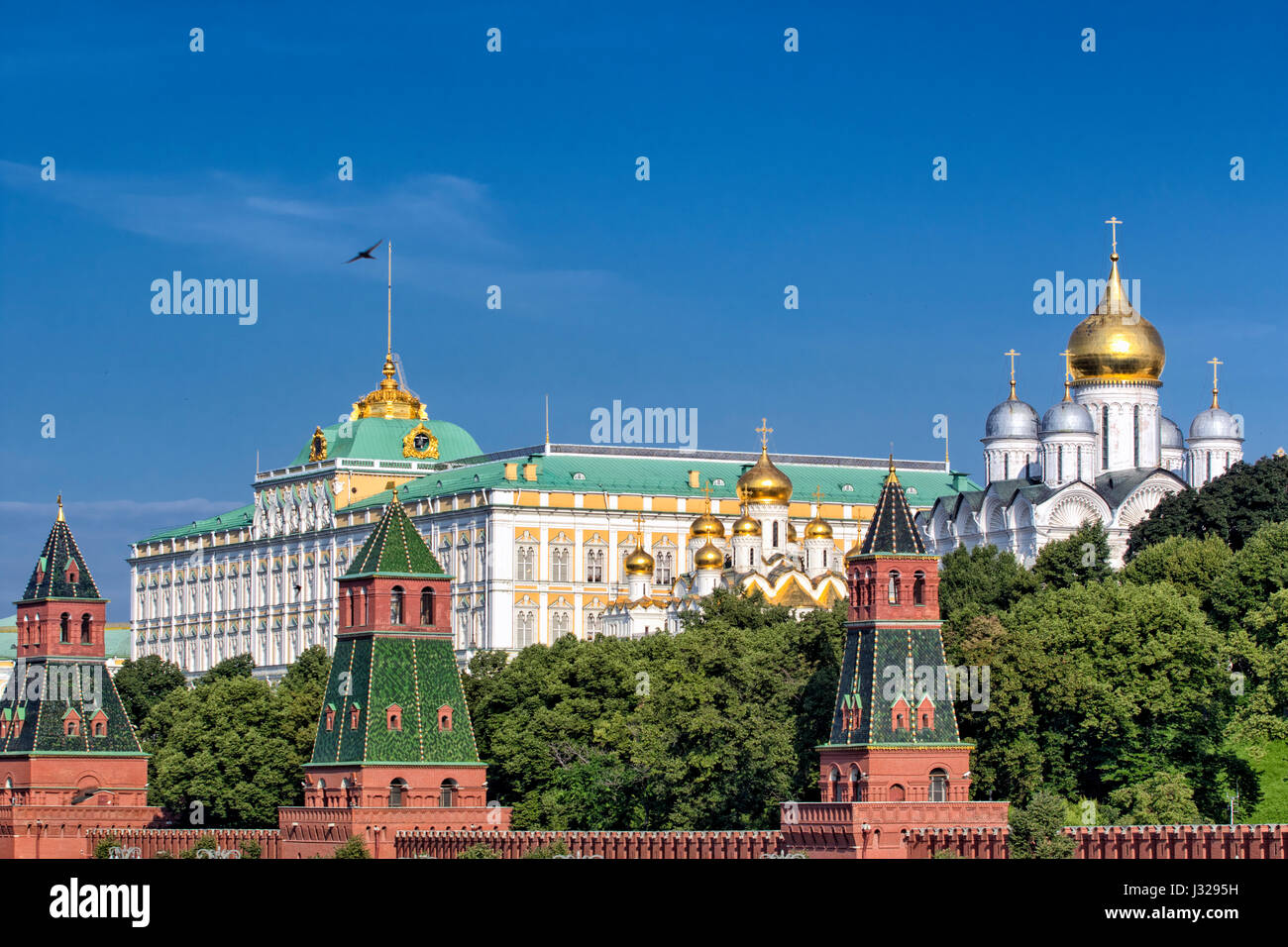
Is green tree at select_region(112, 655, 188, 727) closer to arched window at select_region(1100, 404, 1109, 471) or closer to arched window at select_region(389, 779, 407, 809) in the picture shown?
arched window at select_region(1100, 404, 1109, 471)

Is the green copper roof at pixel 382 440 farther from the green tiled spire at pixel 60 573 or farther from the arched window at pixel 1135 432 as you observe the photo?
the green tiled spire at pixel 60 573

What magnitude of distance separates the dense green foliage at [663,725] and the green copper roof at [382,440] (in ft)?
233

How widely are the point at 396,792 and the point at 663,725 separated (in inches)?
418

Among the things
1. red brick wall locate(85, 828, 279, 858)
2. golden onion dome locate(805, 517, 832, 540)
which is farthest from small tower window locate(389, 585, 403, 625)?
golden onion dome locate(805, 517, 832, 540)

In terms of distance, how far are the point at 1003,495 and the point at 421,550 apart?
190ft

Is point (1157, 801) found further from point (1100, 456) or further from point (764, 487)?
point (764, 487)

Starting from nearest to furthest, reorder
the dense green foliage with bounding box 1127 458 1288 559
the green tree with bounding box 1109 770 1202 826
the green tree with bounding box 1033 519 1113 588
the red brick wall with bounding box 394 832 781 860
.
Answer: the red brick wall with bounding box 394 832 781 860
the green tree with bounding box 1109 770 1202 826
the green tree with bounding box 1033 519 1113 588
the dense green foliage with bounding box 1127 458 1288 559

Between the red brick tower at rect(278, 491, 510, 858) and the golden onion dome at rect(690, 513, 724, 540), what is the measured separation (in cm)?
6315

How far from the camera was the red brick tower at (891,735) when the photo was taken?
86.1m

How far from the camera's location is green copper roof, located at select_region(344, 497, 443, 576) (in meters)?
98.3

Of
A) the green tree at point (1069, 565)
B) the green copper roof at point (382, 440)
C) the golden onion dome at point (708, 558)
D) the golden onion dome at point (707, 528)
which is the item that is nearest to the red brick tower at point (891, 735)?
the green tree at point (1069, 565)

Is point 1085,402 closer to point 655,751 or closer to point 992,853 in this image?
point 655,751

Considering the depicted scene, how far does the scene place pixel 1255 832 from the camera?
7931 centimetres
